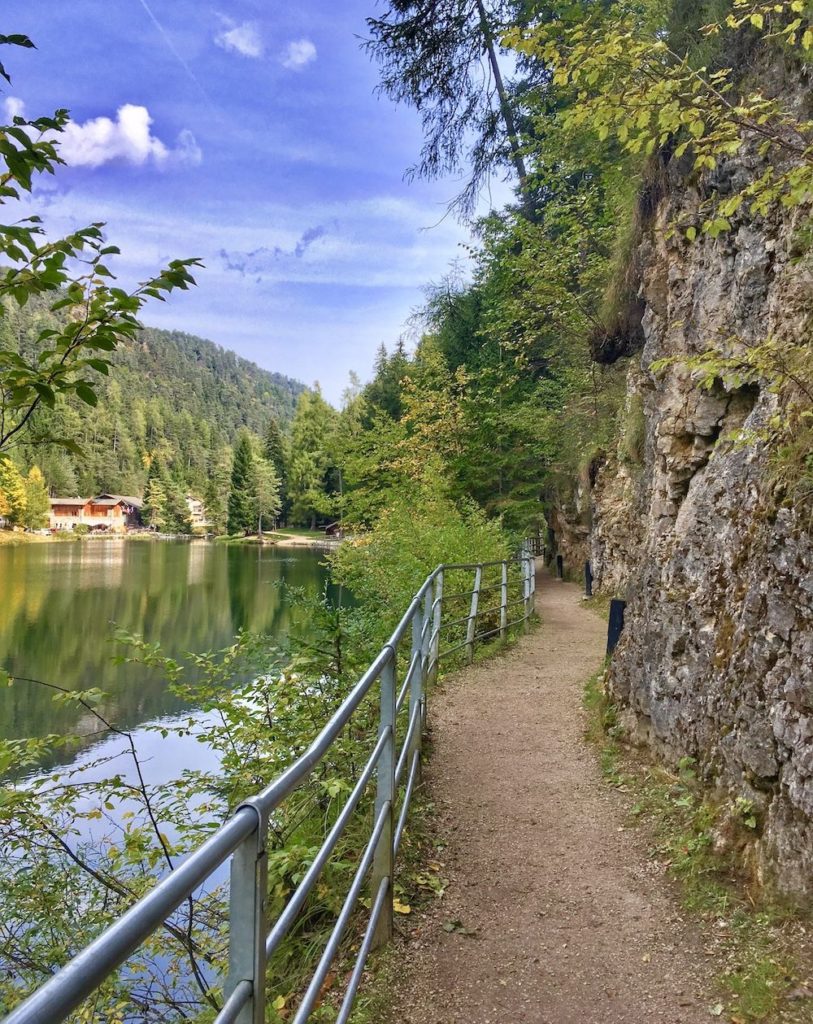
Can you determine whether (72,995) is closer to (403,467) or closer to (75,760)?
(75,760)

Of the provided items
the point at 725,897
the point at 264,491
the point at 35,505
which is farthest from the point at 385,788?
the point at 35,505

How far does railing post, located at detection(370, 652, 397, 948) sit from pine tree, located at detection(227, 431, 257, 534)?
8744 cm

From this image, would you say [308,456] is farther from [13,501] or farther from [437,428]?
[437,428]

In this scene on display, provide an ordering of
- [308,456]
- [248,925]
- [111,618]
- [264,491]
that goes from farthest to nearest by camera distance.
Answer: [264,491]
[308,456]
[111,618]
[248,925]

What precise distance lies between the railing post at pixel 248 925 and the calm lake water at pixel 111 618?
4402 mm

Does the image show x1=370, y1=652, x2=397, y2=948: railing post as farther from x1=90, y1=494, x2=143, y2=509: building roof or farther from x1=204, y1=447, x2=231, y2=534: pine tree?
x1=90, y1=494, x2=143, y2=509: building roof

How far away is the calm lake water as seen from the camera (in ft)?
44.5

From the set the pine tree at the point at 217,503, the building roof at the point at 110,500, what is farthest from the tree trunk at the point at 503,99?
the building roof at the point at 110,500

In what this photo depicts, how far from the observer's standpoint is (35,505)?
8125 cm

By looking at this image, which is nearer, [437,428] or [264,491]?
[437,428]

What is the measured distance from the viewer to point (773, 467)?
3699 mm

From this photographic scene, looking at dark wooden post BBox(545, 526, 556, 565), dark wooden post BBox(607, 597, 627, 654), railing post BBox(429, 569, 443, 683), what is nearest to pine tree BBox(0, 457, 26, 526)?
dark wooden post BBox(545, 526, 556, 565)

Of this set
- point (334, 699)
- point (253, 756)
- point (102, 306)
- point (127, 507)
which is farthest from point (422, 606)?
point (127, 507)

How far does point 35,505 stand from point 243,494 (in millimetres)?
23840
